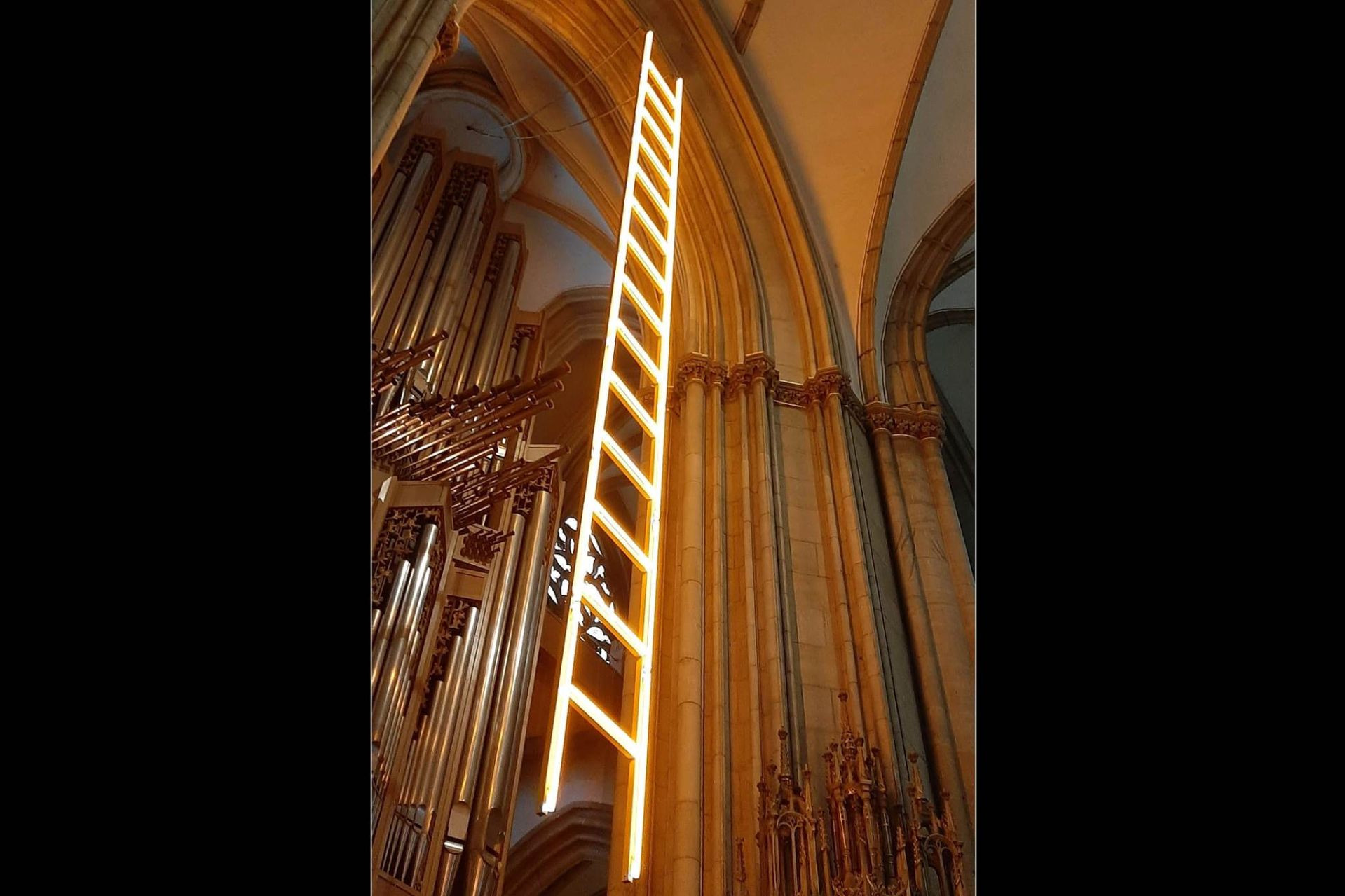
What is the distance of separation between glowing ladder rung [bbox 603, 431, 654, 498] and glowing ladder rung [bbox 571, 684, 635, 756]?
2.36ft

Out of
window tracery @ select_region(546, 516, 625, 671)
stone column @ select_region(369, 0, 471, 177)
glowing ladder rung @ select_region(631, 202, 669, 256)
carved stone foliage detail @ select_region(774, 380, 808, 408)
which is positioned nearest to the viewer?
stone column @ select_region(369, 0, 471, 177)

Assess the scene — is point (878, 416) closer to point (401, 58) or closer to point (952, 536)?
point (952, 536)

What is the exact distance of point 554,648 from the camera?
13.0 metres

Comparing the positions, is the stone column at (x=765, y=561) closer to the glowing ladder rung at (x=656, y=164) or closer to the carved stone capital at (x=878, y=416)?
the carved stone capital at (x=878, y=416)

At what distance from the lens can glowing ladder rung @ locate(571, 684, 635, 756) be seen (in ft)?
8.84

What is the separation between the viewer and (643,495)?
360 centimetres

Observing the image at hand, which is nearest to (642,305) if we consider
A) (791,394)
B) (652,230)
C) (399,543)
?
(652,230)

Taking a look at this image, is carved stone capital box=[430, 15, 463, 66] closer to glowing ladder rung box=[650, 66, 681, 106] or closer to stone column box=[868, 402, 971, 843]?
glowing ladder rung box=[650, 66, 681, 106]

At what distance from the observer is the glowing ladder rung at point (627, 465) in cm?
324

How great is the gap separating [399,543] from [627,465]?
11.7ft

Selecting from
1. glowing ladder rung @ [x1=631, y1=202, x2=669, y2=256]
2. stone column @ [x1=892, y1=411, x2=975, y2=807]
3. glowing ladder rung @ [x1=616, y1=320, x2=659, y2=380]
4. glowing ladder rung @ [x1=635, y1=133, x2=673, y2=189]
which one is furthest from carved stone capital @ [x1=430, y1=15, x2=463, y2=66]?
stone column @ [x1=892, y1=411, x2=975, y2=807]
